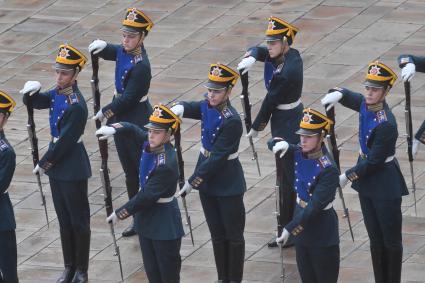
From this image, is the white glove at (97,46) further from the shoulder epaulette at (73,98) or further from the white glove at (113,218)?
the white glove at (113,218)

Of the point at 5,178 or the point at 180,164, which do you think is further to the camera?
the point at 180,164

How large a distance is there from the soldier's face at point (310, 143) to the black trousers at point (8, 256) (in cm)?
336

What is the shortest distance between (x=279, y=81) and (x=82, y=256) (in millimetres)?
2964

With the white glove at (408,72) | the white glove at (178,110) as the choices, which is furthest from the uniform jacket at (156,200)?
the white glove at (408,72)

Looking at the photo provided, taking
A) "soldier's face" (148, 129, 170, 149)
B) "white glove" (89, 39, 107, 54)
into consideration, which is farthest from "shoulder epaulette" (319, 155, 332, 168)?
"white glove" (89, 39, 107, 54)

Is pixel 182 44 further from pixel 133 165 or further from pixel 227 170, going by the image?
pixel 227 170

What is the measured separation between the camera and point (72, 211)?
18.2 meters

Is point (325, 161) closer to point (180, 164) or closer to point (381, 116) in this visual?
point (381, 116)

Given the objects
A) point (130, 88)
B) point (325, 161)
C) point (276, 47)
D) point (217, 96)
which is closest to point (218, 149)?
point (217, 96)

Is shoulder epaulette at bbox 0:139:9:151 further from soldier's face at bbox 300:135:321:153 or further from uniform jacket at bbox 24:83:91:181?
soldier's face at bbox 300:135:321:153

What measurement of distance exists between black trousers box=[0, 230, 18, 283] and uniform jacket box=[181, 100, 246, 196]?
202 cm

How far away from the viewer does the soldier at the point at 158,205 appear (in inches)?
656

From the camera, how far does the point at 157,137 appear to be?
16656 mm

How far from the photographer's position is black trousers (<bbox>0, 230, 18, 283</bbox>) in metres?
17.5
